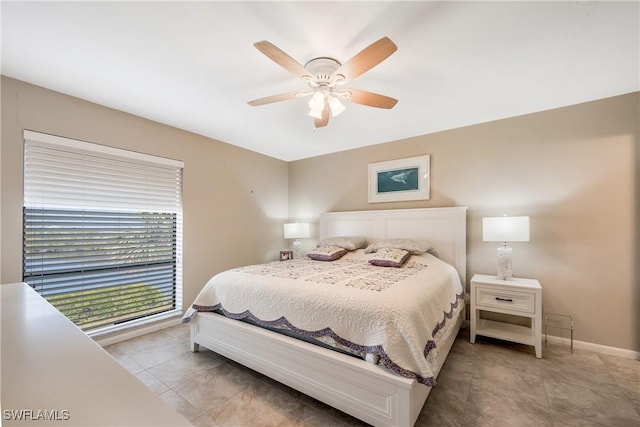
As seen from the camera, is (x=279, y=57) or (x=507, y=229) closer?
(x=279, y=57)

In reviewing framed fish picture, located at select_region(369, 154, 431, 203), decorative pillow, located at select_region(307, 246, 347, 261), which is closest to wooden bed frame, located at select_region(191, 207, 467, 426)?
framed fish picture, located at select_region(369, 154, 431, 203)

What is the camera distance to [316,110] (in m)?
2.07

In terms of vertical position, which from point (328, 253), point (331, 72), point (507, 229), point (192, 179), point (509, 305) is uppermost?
point (331, 72)

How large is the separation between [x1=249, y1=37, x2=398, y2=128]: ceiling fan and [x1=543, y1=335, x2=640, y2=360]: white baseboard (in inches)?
115

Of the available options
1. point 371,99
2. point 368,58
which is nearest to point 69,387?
point 368,58

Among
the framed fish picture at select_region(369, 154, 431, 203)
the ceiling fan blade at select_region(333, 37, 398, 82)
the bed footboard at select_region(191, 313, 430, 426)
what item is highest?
the ceiling fan blade at select_region(333, 37, 398, 82)

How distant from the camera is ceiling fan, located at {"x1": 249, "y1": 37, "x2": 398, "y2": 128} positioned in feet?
4.96

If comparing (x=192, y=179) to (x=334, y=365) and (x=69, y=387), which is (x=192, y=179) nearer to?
(x=334, y=365)

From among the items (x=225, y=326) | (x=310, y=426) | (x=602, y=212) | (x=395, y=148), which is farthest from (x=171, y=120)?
(x=602, y=212)

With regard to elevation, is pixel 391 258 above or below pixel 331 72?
below

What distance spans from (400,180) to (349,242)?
1133 millimetres

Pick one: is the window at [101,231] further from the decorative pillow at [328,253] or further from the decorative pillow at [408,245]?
the decorative pillow at [408,245]

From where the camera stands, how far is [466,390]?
1946 mm

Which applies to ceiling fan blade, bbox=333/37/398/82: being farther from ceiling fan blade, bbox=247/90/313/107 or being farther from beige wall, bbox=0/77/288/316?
beige wall, bbox=0/77/288/316
